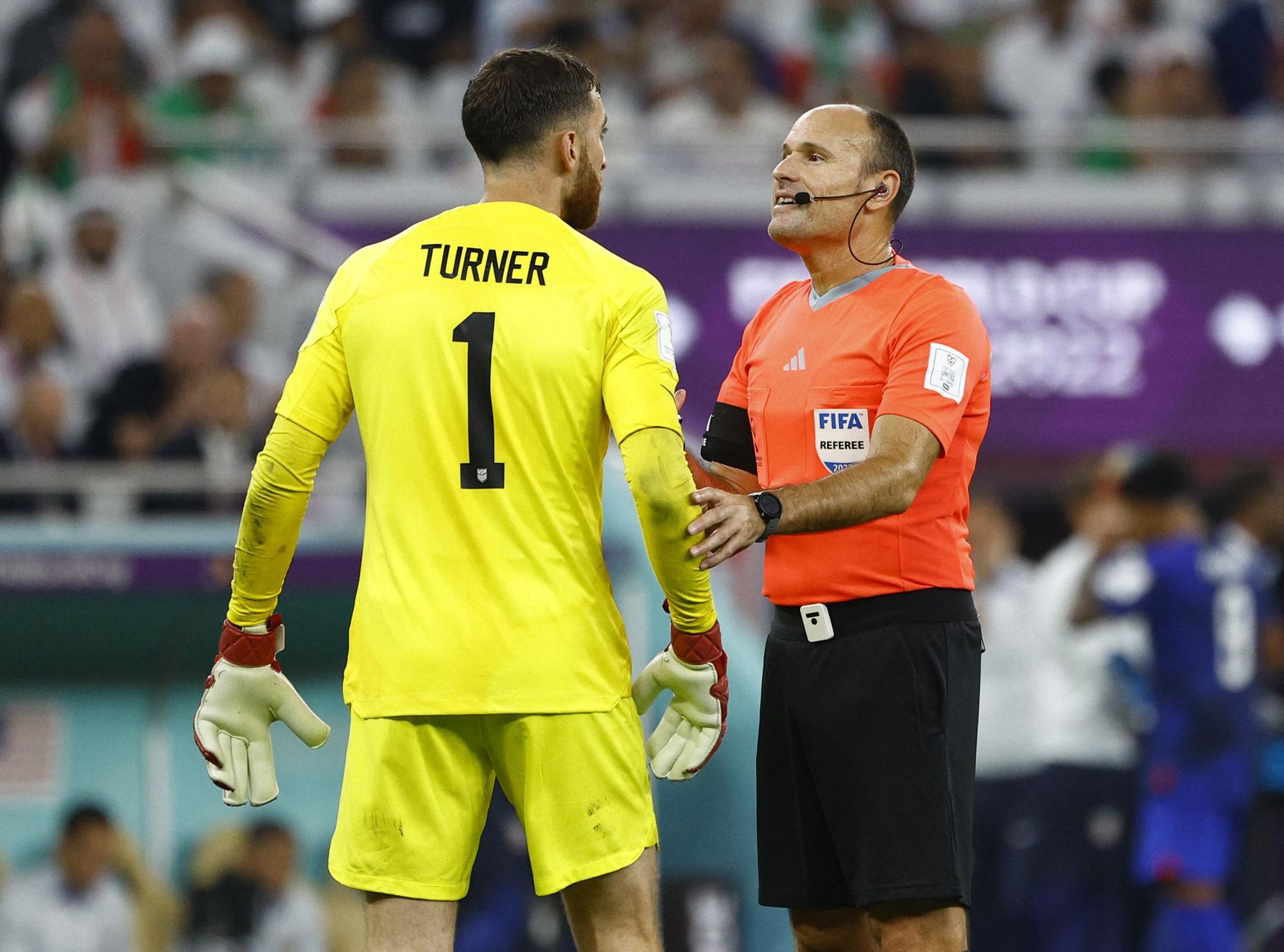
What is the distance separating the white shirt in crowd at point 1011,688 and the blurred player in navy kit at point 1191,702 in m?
0.49

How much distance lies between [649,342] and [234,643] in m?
1.09

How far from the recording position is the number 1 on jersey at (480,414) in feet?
12.2

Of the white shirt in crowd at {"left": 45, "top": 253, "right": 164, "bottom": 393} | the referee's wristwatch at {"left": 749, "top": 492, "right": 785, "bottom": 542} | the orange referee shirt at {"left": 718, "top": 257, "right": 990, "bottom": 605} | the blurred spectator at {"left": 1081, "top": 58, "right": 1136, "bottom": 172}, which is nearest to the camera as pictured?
the referee's wristwatch at {"left": 749, "top": 492, "right": 785, "bottom": 542}

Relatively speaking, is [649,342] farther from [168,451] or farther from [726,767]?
[168,451]

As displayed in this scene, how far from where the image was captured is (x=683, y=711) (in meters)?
4.07

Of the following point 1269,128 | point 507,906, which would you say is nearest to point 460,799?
point 507,906

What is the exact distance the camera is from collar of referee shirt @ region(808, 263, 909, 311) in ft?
14.2

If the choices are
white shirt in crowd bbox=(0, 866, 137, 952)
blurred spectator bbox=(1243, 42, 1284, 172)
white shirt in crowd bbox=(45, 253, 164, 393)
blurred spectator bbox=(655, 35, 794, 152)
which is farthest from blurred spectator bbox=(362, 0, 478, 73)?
white shirt in crowd bbox=(0, 866, 137, 952)

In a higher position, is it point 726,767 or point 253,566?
point 253,566

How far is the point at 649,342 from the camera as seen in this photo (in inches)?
149

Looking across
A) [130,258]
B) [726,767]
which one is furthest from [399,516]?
[130,258]

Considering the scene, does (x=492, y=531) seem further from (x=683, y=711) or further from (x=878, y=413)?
(x=878, y=413)

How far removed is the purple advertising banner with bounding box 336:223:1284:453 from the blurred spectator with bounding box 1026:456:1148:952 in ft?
3.85

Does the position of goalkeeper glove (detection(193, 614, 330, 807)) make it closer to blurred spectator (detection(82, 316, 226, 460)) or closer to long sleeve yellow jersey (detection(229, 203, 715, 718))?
long sleeve yellow jersey (detection(229, 203, 715, 718))
